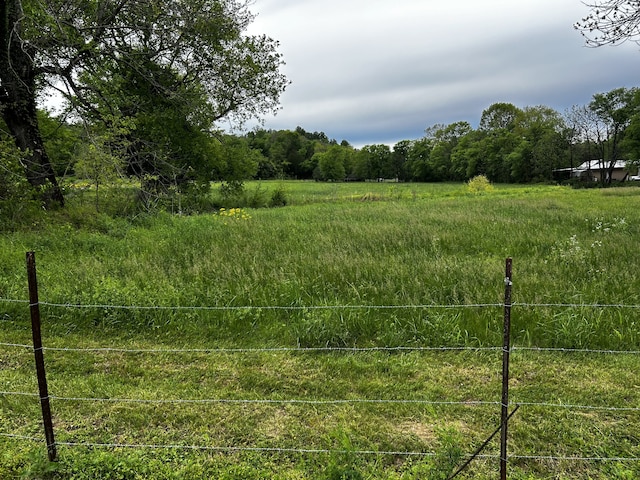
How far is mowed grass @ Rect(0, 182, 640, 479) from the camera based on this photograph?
8.90 feet

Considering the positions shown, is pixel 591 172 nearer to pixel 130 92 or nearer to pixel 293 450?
pixel 130 92

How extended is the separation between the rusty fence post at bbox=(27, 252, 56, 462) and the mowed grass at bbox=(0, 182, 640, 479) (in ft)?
0.39

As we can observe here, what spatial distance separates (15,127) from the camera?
35.0ft

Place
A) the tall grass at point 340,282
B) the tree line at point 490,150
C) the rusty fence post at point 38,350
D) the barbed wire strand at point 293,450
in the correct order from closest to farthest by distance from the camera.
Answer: the rusty fence post at point 38,350, the barbed wire strand at point 293,450, the tall grass at point 340,282, the tree line at point 490,150

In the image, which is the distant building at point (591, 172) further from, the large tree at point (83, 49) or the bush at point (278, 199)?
the large tree at point (83, 49)

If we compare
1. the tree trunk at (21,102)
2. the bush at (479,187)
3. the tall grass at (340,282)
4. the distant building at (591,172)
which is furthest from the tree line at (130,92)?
the bush at (479,187)

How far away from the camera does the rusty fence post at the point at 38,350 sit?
2.39 meters

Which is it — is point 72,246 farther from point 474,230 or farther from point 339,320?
point 474,230

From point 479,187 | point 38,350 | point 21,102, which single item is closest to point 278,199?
point 21,102

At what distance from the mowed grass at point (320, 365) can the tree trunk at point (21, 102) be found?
13.2ft

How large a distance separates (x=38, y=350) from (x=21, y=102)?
35.5ft

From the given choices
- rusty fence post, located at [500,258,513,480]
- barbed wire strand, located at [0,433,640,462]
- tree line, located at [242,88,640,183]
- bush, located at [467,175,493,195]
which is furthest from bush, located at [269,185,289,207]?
rusty fence post, located at [500,258,513,480]

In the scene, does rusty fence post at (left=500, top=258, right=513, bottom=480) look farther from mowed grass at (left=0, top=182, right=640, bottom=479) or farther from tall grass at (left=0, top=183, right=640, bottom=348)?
tall grass at (left=0, top=183, right=640, bottom=348)

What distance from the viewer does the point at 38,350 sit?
254 centimetres
